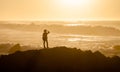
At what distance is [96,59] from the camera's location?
70.2 feet

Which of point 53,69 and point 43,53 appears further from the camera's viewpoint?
point 43,53

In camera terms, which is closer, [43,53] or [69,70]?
[69,70]

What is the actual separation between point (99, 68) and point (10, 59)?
5.70 meters

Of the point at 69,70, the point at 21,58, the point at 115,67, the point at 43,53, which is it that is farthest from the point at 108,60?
the point at 21,58

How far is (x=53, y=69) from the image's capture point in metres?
20.5

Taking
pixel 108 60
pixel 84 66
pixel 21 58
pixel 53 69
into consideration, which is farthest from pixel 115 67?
pixel 21 58

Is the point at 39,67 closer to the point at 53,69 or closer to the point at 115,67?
the point at 53,69

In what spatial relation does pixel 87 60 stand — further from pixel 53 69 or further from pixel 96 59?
pixel 53 69

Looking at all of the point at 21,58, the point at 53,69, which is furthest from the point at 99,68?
the point at 21,58

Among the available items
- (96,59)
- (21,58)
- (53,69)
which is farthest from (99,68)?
(21,58)

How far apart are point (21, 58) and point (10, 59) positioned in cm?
73

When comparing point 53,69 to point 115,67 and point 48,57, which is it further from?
point 115,67

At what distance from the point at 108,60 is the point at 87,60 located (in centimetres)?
140

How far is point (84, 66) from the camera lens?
20719 mm
